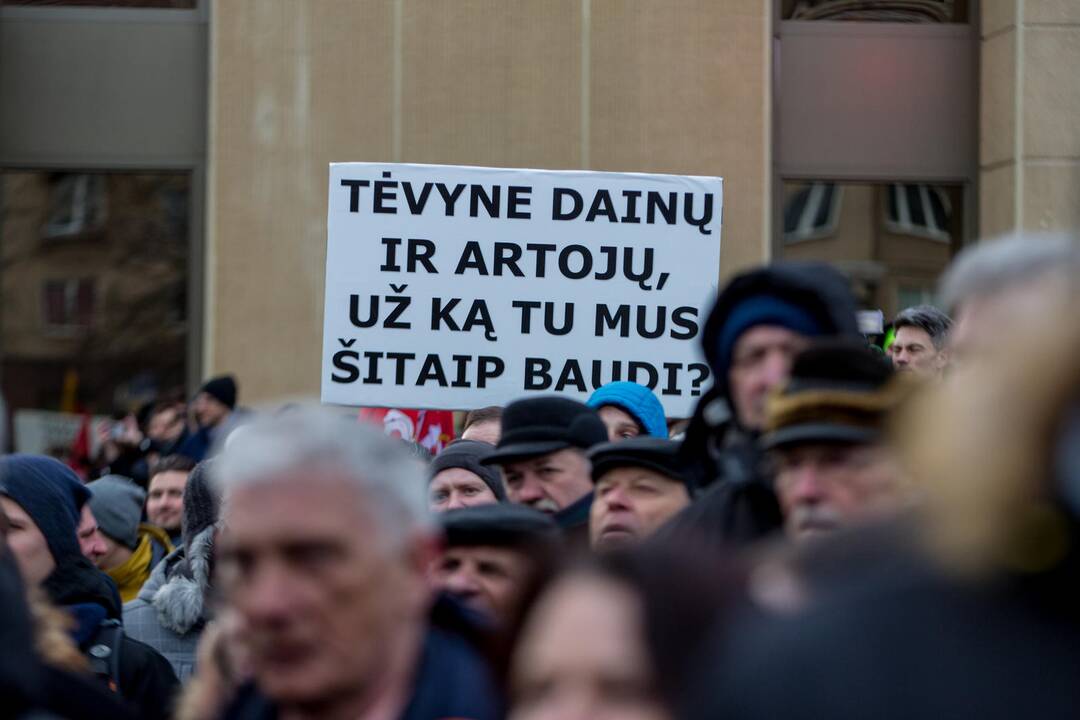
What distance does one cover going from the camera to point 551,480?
439cm

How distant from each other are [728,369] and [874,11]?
30.6 ft

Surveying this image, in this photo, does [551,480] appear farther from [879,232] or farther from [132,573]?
[879,232]

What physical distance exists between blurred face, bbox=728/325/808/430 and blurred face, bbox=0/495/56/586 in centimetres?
207

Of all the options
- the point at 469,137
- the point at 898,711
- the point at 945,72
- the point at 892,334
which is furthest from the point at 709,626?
the point at 945,72

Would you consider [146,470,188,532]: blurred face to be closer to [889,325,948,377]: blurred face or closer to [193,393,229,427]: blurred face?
[193,393,229,427]: blurred face

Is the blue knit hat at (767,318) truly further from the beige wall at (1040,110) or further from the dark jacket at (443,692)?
the beige wall at (1040,110)

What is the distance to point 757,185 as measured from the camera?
11.7 metres

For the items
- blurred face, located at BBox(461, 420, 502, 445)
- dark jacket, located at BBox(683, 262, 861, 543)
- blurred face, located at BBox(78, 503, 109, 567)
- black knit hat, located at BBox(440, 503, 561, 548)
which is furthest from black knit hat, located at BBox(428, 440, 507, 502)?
dark jacket, located at BBox(683, 262, 861, 543)

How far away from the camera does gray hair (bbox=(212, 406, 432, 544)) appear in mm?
2457

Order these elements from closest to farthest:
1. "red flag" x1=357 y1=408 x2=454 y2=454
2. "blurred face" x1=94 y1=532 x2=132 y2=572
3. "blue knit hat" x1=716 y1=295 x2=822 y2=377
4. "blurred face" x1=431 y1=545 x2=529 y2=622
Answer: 1. "blue knit hat" x1=716 y1=295 x2=822 y2=377
2. "blurred face" x1=431 y1=545 x2=529 y2=622
3. "blurred face" x1=94 y1=532 x2=132 y2=572
4. "red flag" x1=357 y1=408 x2=454 y2=454

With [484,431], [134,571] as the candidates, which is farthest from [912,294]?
[134,571]

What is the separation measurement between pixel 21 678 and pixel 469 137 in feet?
31.3

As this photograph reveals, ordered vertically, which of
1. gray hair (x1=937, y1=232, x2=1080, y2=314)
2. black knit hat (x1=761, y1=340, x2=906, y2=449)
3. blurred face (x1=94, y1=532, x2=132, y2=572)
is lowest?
blurred face (x1=94, y1=532, x2=132, y2=572)

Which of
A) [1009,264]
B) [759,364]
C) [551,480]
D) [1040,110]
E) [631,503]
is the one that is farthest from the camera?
[1040,110]
